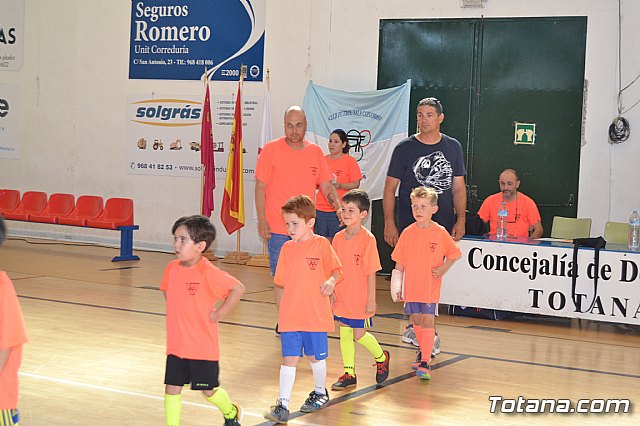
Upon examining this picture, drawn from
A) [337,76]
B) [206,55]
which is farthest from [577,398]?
[206,55]

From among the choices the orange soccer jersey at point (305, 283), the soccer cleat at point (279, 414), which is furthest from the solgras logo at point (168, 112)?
the soccer cleat at point (279, 414)

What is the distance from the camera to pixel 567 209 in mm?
11992

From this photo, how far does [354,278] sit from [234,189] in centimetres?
750

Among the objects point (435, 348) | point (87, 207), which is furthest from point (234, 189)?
point (435, 348)

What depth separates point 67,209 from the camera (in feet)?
48.7

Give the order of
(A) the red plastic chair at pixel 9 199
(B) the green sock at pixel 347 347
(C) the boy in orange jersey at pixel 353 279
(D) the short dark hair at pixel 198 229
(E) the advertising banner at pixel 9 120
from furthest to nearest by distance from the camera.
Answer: (E) the advertising banner at pixel 9 120 → (A) the red plastic chair at pixel 9 199 → (B) the green sock at pixel 347 347 → (C) the boy in orange jersey at pixel 353 279 → (D) the short dark hair at pixel 198 229

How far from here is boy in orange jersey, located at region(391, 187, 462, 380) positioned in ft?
21.5

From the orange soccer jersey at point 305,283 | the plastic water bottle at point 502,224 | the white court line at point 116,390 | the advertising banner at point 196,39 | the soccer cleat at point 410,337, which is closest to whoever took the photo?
the orange soccer jersey at point 305,283

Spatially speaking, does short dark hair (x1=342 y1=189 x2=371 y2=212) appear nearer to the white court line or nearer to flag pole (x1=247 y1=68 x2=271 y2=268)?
the white court line

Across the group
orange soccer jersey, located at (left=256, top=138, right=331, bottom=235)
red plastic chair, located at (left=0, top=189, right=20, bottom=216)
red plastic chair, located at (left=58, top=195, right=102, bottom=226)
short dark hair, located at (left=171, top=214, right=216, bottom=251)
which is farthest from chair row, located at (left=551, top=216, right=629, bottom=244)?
red plastic chair, located at (left=0, top=189, right=20, bottom=216)

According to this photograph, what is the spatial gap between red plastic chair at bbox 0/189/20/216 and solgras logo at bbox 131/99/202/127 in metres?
2.36

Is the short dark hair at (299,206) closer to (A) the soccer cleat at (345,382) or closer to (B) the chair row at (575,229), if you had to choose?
(A) the soccer cleat at (345,382)

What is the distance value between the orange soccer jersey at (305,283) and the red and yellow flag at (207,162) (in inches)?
334

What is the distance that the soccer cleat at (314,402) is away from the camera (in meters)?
5.52
